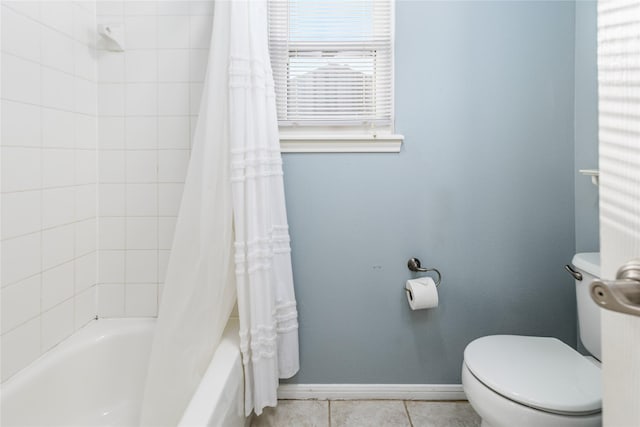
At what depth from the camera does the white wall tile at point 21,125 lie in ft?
3.55

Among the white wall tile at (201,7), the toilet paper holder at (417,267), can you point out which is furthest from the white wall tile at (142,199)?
the toilet paper holder at (417,267)

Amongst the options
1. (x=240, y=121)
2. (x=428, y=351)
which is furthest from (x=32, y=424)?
(x=428, y=351)

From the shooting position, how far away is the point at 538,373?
1.13m

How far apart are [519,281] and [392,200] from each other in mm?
698

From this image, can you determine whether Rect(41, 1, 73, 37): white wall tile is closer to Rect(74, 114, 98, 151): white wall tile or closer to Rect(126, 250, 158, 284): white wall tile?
Rect(74, 114, 98, 151): white wall tile

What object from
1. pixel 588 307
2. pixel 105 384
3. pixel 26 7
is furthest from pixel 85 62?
pixel 588 307

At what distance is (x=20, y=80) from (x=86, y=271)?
2.51 feet

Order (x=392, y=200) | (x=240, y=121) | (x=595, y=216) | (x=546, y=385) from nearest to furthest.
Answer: (x=546, y=385)
(x=240, y=121)
(x=595, y=216)
(x=392, y=200)

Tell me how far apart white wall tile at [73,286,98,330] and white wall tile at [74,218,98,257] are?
18 centimetres

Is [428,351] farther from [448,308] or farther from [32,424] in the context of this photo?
[32,424]

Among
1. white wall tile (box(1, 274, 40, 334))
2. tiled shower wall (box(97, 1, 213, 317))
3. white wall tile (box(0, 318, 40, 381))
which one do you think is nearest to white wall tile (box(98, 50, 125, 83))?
tiled shower wall (box(97, 1, 213, 317))

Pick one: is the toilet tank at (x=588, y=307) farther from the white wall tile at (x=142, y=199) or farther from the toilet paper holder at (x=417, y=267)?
the white wall tile at (x=142, y=199)

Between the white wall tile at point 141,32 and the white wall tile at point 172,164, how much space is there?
0.47m

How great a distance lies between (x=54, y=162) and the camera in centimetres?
128
